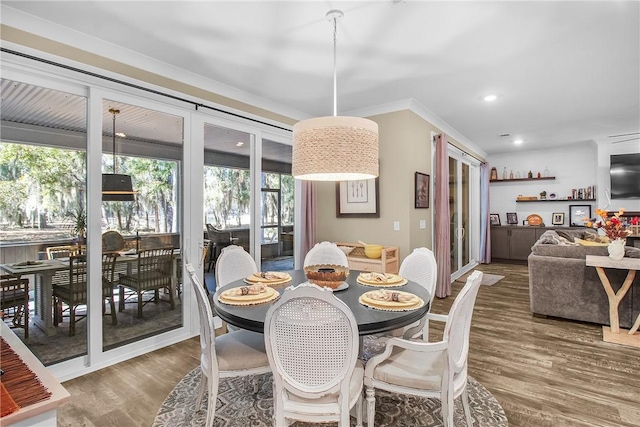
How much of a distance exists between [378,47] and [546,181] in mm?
6940

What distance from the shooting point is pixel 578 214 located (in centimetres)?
729

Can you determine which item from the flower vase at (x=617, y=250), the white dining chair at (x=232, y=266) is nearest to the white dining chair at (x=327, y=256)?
the white dining chair at (x=232, y=266)

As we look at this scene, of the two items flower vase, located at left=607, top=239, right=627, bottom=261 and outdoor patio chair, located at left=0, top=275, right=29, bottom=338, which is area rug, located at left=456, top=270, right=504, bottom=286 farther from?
outdoor patio chair, located at left=0, top=275, right=29, bottom=338

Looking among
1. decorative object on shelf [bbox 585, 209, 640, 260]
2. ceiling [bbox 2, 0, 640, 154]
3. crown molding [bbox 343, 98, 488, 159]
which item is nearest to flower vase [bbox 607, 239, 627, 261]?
decorative object on shelf [bbox 585, 209, 640, 260]

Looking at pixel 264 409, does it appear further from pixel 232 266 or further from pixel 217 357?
pixel 232 266

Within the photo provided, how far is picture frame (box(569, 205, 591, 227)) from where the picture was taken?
720 centimetres

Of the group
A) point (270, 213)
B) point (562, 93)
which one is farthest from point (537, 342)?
point (270, 213)

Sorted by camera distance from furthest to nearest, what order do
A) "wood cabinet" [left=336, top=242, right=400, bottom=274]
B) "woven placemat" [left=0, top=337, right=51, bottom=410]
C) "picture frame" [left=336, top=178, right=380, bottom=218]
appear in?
1. "picture frame" [left=336, top=178, right=380, bottom=218]
2. "wood cabinet" [left=336, top=242, right=400, bottom=274]
3. "woven placemat" [left=0, top=337, right=51, bottom=410]

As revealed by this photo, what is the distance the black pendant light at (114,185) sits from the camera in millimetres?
2811

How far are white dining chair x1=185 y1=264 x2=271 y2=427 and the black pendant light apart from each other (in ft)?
4.52

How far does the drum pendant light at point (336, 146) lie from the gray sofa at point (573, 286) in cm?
304

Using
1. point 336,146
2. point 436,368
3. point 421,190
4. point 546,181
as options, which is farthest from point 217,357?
point 546,181

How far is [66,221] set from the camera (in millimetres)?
2678

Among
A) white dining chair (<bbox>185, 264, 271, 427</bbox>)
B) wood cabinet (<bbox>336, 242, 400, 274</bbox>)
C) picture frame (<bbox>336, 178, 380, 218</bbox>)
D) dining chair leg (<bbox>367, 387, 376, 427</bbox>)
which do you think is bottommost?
dining chair leg (<bbox>367, 387, 376, 427</bbox>)
